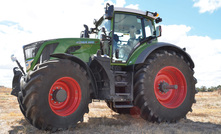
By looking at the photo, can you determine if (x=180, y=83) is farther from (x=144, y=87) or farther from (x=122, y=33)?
(x=122, y=33)

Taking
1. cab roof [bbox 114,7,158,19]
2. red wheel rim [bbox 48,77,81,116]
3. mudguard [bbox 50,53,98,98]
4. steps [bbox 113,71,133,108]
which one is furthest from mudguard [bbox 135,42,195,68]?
red wheel rim [bbox 48,77,81,116]

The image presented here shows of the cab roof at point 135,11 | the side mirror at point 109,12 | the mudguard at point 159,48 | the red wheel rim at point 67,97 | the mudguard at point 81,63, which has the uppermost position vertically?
the cab roof at point 135,11

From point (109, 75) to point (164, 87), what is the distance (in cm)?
159

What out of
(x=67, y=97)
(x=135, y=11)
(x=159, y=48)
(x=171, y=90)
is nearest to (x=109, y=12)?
(x=135, y=11)

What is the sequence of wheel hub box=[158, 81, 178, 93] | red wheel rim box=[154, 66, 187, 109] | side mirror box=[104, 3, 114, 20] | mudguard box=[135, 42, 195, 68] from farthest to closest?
red wheel rim box=[154, 66, 187, 109]
wheel hub box=[158, 81, 178, 93]
mudguard box=[135, 42, 195, 68]
side mirror box=[104, 3, 114, 20]

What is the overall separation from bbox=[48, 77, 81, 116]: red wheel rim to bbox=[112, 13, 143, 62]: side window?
1.50 m

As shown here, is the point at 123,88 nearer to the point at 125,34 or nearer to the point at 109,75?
the point at 109,75

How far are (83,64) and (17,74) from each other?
1992mm

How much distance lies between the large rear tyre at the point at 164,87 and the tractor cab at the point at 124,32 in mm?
658

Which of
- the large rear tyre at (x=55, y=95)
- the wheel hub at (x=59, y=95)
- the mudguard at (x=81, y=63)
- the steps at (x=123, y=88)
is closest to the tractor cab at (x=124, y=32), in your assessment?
the steps at (x=123, y=88)

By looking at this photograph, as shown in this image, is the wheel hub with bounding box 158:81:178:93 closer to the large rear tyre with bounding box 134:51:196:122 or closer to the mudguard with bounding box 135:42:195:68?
the large rear tyre with bounding box 134:51:196:122

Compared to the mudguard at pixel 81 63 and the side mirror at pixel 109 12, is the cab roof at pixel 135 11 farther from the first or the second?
the mudguard at pixel 81 63

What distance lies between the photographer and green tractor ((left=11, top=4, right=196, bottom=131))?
4.09m

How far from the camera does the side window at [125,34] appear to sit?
573 centimetres
